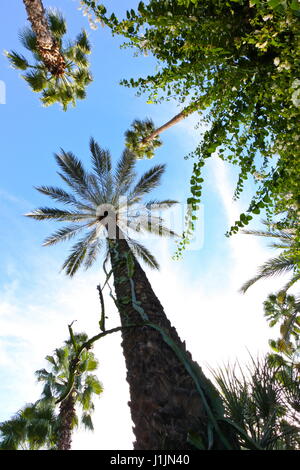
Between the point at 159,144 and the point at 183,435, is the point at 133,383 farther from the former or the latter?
the point at 159,144

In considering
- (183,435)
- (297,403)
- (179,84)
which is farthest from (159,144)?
(183,435)

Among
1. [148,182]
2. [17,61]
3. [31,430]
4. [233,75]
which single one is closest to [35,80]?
[17,61]

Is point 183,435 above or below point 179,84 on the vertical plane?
below

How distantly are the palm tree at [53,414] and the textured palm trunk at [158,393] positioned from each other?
4.45 metres

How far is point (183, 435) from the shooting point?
56.8 inches

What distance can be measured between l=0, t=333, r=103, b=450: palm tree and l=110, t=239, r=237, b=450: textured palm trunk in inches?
175

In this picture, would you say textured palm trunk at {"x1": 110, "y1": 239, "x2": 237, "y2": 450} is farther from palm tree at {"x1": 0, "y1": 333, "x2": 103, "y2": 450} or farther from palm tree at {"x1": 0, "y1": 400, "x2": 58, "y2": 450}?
palm tree at {"x1": 0, "y1": 400, "x2": 58, "y2": 450}

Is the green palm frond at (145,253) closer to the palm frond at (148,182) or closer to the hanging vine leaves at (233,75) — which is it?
the palm frond at (148,182)

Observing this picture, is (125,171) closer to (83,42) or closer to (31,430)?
(83,42)

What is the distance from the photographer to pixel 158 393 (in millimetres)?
1727

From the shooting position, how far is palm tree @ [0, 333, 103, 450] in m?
8.22

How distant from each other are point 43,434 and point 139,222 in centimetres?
769
